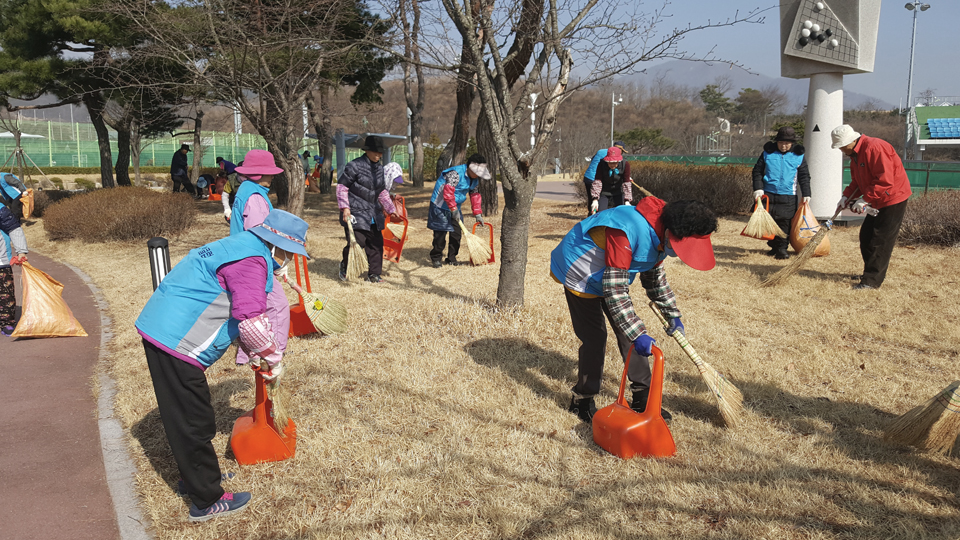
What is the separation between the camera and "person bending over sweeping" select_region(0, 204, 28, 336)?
20.7 ft

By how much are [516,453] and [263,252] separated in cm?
179

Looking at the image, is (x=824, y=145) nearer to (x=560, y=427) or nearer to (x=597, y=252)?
(x=597, y=252)

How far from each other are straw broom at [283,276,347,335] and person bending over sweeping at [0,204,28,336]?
2944 mm

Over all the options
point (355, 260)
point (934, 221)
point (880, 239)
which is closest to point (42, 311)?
point (355, 260)

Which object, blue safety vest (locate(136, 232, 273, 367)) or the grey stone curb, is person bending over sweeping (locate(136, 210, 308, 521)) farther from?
the grey stone curb

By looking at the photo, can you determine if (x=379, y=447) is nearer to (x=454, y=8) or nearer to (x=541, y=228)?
(x=454, y=8)

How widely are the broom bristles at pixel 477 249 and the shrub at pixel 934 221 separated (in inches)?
246

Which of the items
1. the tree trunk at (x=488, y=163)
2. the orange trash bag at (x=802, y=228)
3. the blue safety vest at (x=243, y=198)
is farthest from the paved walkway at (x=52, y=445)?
the tree trunk at (x=488, y=163)

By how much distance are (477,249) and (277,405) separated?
5.81 meters

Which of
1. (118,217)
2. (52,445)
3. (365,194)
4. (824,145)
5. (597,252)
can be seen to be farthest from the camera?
(824,145)

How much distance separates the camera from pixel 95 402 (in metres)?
4.83

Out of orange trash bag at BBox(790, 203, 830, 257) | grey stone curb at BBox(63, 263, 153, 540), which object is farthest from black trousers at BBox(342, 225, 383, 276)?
orange trash bag at BBox(790, 203, 830, 257)

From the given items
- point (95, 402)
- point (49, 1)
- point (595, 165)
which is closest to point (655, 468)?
point (95, 402)

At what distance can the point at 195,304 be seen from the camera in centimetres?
295
